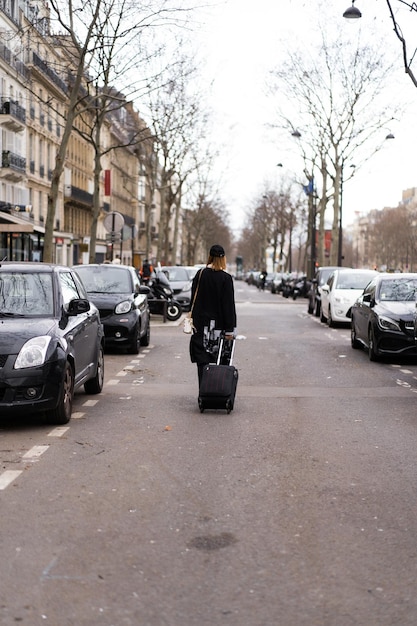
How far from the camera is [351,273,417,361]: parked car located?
54.9 feet

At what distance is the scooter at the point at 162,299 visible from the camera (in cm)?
2930

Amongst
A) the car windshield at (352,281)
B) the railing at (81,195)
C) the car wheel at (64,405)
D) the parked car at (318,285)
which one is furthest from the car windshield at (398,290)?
the railing at (81,195)

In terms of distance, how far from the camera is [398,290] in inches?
724

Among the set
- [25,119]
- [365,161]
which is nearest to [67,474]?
[365,161]

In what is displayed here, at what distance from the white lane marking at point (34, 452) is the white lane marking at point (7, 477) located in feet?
1.69

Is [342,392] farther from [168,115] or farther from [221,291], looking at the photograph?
[168,115]

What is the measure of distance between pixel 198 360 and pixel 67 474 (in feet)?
12.4

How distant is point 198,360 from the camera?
11.1 meters

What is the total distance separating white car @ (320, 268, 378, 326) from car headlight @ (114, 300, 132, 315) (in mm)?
8845

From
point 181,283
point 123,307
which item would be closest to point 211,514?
point 123,307

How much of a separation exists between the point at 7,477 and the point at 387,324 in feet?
34.5

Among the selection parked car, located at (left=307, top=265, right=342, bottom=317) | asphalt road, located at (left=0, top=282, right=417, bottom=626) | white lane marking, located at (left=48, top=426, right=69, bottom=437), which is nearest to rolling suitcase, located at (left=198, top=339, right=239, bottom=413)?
asphalt road, located at (left=0, top=282, right=417, bottom=626)

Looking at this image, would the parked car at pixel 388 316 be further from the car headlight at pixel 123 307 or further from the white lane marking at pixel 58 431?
the white lane marking at pixel 58 431

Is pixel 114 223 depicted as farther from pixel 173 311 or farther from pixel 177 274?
pixel 177 274
